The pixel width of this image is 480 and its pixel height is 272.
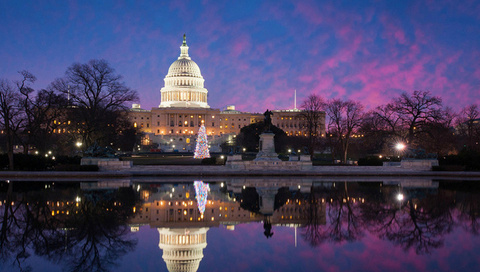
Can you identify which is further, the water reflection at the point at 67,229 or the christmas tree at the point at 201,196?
the christmas tree at the point at 201,196

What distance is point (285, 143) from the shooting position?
7381 cm

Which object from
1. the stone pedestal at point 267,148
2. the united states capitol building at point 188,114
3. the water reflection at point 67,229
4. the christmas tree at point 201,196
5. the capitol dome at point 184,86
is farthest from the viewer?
the capitol dome at point 184,86

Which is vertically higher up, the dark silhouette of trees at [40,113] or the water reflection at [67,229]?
the dark silhouette of trees at [40,113]

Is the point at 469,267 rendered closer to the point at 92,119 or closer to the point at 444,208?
the point at 444,208

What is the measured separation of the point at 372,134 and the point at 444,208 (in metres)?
33.6

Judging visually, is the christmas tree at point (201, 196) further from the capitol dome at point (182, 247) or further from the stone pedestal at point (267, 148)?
the stone pedestal at point (267, 148)

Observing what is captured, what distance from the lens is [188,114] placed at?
438 ft

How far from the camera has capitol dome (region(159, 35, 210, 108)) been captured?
140 m

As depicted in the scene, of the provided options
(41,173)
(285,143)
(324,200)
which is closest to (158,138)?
(285,143)

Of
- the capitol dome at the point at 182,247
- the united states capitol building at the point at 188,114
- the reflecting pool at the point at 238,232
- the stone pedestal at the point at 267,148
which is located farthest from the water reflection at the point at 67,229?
the united states capitol building at the point at 188,114

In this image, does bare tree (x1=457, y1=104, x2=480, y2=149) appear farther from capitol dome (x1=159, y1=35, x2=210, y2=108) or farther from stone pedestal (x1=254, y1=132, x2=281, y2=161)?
capitol dome (x1=159, y1=35, x2=210, y2=108)

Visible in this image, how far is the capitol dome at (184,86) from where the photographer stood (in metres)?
140

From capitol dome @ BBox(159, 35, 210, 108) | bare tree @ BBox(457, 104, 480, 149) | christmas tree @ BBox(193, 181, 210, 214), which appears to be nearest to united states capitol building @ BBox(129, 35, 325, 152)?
capitol dome @ BBox(159, 35, 210, 108)

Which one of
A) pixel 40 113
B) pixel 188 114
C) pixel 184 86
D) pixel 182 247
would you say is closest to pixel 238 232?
pixel 182 247
